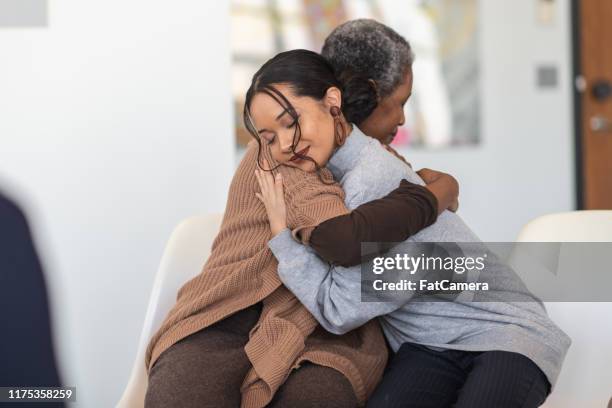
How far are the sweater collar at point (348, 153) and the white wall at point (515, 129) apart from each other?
2.53m

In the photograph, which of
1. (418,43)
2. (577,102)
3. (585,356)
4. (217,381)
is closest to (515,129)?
(577,102)

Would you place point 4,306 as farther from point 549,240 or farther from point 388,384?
point 549,240

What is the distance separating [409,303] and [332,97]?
0.38 meters

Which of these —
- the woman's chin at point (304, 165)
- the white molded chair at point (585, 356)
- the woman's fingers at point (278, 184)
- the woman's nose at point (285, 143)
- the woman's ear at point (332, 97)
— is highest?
the woman's ear at point (332, 97)

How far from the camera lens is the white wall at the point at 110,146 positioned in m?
2.09

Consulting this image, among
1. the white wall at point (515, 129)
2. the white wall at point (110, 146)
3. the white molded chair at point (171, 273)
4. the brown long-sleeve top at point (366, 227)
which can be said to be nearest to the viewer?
the brown long-sleeve top at point (366, 227)

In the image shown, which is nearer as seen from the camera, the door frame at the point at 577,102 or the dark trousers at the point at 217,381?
the dark trousers at the point at 217,381

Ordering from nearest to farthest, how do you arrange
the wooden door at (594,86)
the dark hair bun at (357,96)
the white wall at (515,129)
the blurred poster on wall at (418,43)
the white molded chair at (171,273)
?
the dark hair bun at (357,96) < the white molded chair at (171,273) < the blurred poster on wall at (418,43) < the white wall at (515,129) < the wooden door at (594,86)

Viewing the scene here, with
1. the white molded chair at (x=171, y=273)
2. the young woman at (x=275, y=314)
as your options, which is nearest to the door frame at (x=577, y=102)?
the white molded chair at (x=171, y=273)

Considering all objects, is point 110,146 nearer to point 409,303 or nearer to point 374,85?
point 374,85

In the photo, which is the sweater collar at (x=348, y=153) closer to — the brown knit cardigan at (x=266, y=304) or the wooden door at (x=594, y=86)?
the brown knit cardigan at (x=266, y=304)

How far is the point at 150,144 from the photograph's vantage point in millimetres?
2162

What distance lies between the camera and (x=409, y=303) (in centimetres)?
142

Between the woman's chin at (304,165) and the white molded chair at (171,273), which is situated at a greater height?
the woman's chin at (304,165)
